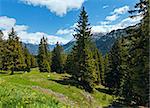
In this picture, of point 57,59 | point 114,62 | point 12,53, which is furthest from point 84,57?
point 57,59

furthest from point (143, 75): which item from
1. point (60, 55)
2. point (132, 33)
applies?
point (60, 55)

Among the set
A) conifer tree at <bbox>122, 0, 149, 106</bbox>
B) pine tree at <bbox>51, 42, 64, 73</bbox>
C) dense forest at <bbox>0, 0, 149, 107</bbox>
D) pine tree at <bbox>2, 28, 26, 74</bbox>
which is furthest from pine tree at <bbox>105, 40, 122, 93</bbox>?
pine tree at <bbox>51, 42, 64, 73</bbox>

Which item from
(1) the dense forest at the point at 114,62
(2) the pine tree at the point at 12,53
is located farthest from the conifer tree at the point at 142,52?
(2) the pine tree at the point at 12,53

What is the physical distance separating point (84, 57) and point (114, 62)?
1167 cm

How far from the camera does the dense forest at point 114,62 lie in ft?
121

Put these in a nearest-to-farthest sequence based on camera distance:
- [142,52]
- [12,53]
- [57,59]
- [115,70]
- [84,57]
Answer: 1. [142,52]
2. [84,57]
3. [115,70]
4. [12,53]
5. [57,59]

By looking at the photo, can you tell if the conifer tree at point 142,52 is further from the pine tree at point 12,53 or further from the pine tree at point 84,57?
the pine tree at point 12,53

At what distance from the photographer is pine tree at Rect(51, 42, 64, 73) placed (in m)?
118

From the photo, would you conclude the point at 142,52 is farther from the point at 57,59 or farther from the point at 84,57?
the point at 57,59

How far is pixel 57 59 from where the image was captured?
119 meters

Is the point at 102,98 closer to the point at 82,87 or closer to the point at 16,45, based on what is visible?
the point at 82,87

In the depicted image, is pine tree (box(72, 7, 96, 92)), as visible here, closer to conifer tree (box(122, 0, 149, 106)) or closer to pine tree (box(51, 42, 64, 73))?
conifer tree (box(122, 0, 149, 106))

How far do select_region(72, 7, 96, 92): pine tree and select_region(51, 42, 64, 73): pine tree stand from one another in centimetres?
4833

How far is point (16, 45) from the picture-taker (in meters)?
90.2
